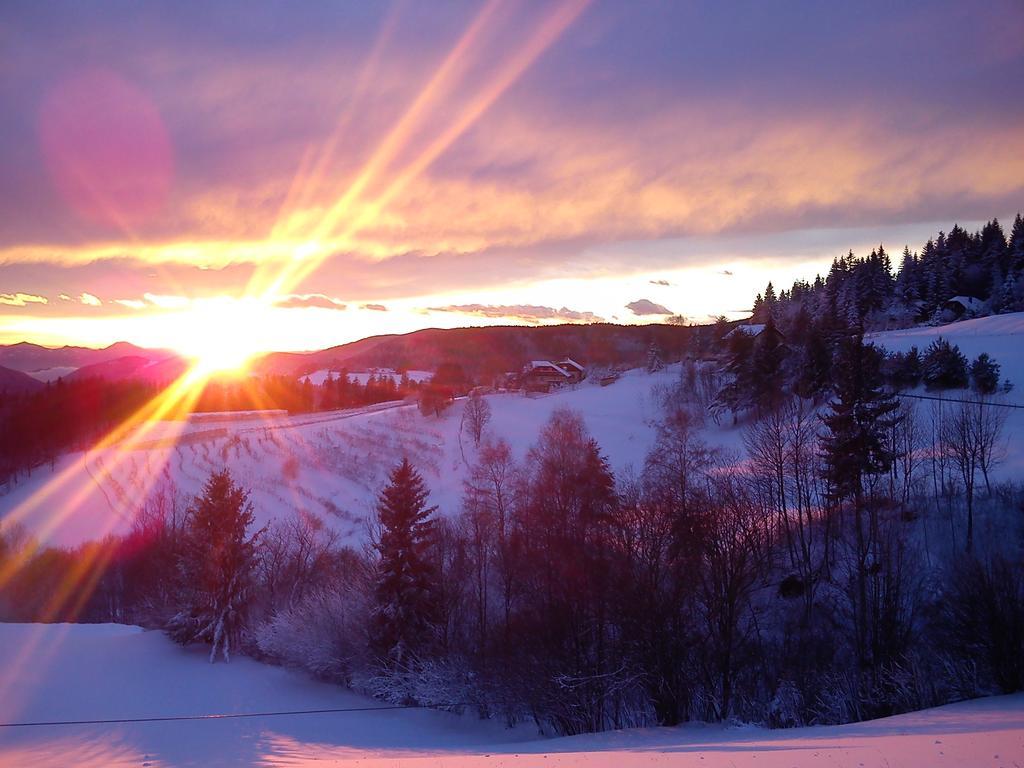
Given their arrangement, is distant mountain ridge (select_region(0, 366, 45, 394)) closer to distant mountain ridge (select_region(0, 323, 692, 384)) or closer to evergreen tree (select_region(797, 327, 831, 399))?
distant mountain ridge (select_region(0, 323, 692, 384))

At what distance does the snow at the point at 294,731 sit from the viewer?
998 centimetres

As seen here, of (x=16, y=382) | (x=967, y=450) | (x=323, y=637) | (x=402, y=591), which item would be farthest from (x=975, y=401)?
(x=16, y=382)

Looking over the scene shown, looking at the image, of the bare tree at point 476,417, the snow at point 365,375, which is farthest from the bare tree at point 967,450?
the snow at point 365,375

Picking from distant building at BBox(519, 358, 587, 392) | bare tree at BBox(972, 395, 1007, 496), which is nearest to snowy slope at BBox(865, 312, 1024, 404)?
bare tree at BBox(972, 395, 1007, 496)

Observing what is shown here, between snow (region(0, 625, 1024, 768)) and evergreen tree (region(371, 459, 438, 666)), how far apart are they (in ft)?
6.41

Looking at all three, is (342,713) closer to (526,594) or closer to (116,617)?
(526,594)

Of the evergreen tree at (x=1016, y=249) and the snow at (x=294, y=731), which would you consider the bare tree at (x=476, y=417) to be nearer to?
the snow at (x=294, y=731)

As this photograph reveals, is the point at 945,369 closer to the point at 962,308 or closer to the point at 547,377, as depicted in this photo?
the point at 962,308

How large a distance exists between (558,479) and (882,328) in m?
66.8

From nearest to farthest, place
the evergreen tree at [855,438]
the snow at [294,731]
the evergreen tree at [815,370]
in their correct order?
1. the snow at [294,731]
2. the evergreen tree at [855,438]
3. the evergreen tree at [815,370]

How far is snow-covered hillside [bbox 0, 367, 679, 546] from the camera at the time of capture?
161ft

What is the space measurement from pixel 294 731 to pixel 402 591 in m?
5.62

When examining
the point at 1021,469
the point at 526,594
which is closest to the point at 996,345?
the point at 1021,469

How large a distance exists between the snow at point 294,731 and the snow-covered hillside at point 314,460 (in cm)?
1770
